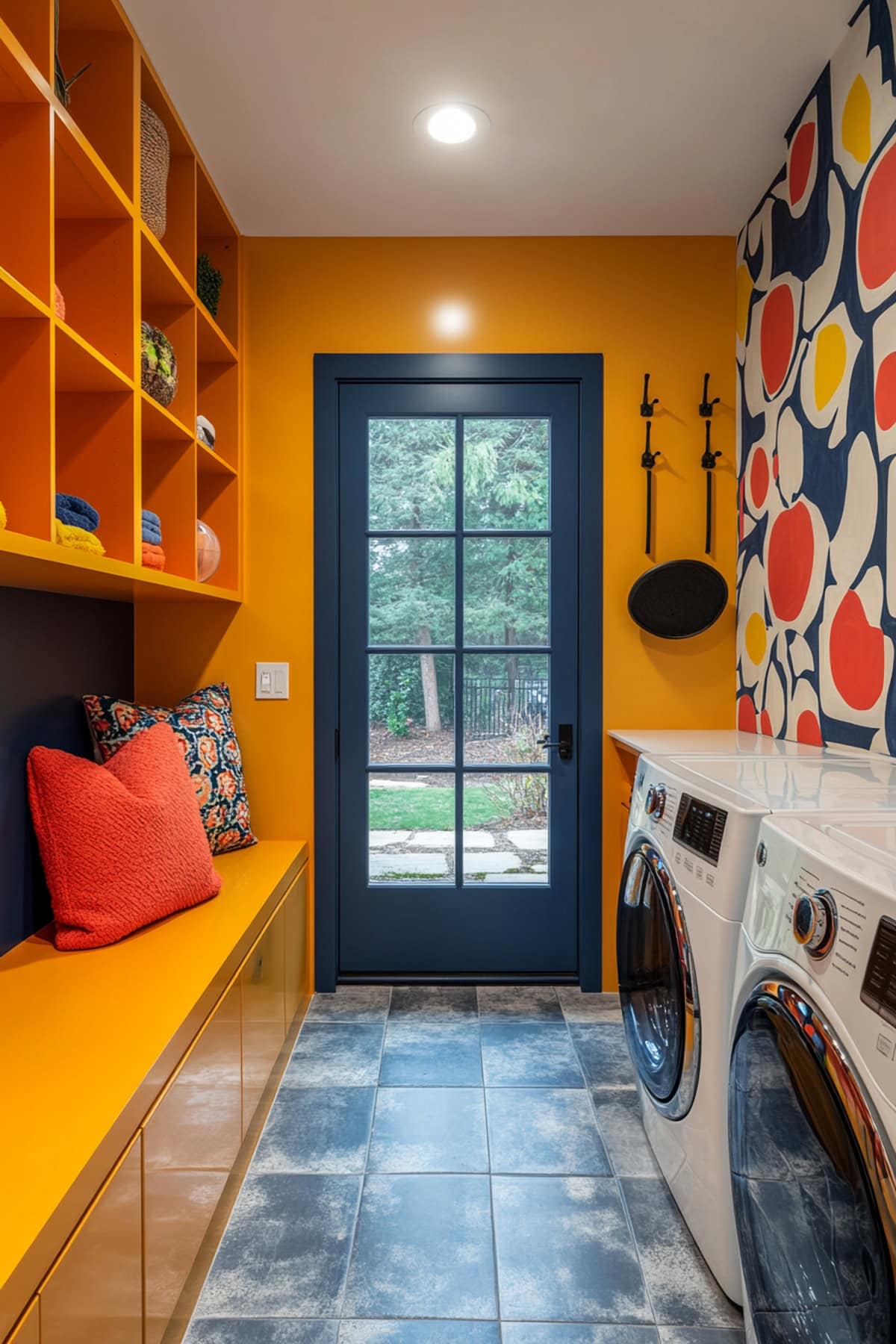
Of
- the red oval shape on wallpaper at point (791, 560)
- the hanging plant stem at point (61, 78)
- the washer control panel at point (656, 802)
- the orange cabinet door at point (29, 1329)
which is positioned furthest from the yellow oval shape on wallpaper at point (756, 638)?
the orange cabinet door at point (29, 1329)

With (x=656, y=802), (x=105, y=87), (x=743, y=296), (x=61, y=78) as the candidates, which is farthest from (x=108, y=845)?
(x=743, y=296)

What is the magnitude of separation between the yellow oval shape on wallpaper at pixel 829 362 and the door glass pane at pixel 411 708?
138cm

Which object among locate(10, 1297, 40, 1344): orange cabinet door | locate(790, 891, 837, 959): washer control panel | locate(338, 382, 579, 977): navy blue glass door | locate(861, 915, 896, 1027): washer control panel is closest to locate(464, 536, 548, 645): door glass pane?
locate(338, 382, 579, 977): navy blue glass door

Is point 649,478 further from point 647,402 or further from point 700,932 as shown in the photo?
point 700,932

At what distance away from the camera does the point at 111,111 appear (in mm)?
1815

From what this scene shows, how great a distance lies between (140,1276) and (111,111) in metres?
2.16

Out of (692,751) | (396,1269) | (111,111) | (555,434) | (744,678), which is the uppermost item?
A: (111,111)

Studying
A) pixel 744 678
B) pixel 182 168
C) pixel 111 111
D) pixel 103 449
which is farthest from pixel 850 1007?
pixel 182 168

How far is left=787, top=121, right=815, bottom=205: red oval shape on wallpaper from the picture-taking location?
6.93ft

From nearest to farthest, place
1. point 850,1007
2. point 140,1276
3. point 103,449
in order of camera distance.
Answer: point 850,1007
point 140,1276
point 103,449

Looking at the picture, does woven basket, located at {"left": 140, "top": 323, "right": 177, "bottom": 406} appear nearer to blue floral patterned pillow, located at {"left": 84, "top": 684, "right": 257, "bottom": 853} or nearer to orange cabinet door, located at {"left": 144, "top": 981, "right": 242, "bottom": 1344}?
blue floral patterned pillow, located at {"left": 84, "top": 684, "right": 257, "bottom": 853}

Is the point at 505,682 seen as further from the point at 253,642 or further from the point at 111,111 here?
the point at 111,111

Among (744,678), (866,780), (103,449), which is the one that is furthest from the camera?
(744,678)

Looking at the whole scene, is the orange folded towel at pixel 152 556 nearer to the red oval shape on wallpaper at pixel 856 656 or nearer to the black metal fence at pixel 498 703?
the black metal fence at pixel 498 703
